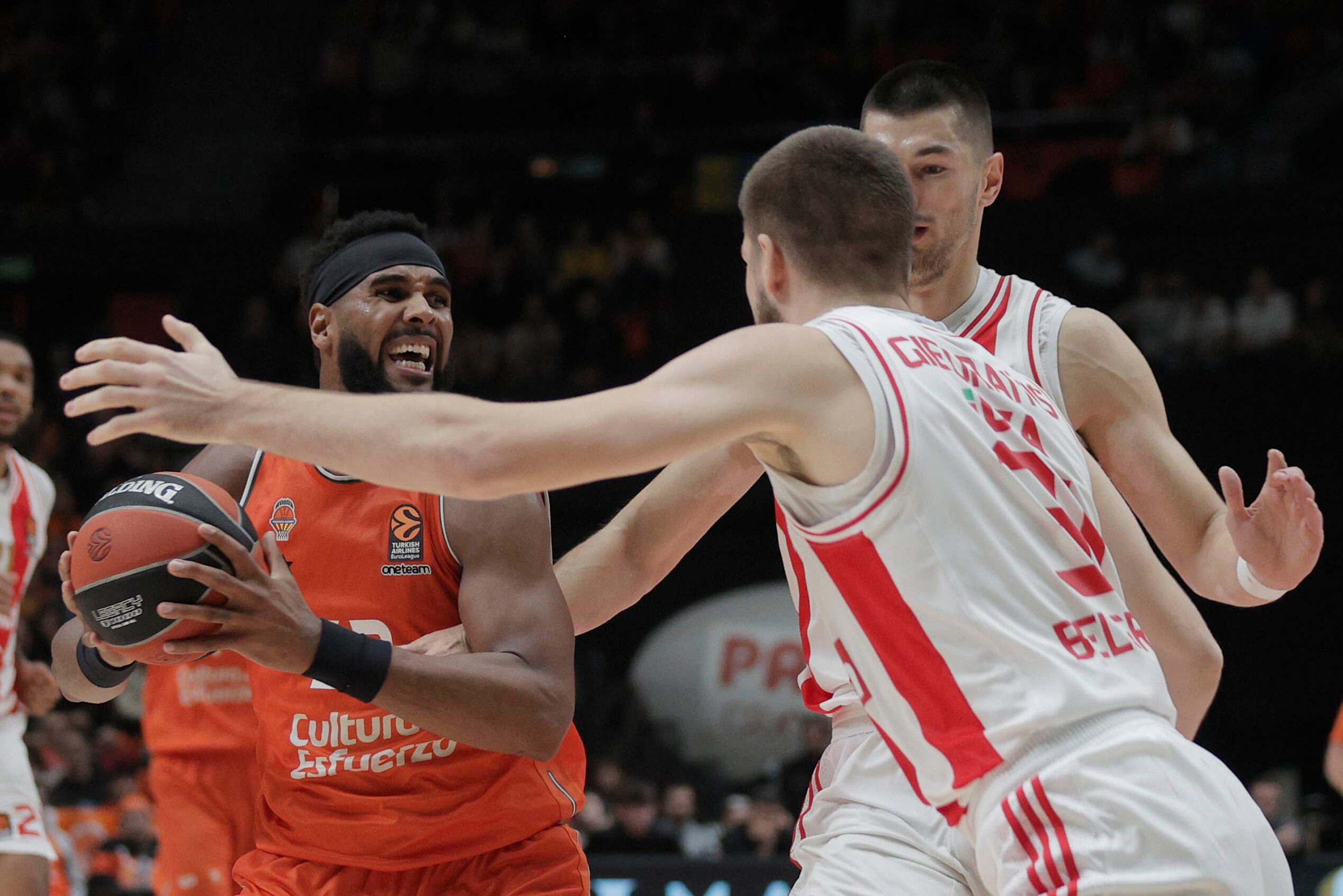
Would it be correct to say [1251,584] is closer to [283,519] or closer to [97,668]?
[283,519]

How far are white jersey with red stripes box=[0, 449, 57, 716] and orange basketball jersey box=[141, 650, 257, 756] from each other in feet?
2.09

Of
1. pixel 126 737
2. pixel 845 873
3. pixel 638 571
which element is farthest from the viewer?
pixel 126 737

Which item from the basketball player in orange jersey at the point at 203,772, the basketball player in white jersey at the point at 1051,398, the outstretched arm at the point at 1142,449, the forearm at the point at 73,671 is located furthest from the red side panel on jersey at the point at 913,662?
the basketball player in orange jersey at the point at 203,772

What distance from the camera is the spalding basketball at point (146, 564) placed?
3.04 metres

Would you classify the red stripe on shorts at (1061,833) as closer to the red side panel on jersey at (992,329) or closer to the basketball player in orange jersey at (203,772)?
the red side panel on jersey at (992,329)

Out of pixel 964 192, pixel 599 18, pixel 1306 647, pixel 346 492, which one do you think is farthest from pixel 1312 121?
pixel 346 492

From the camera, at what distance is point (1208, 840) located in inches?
99.6

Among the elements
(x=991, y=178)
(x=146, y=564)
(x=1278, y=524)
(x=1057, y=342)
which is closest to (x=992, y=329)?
(x=1057, y=342)

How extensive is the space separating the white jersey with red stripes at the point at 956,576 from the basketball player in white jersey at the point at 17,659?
4253 mm

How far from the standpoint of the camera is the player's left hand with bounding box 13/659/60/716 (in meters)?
6.29

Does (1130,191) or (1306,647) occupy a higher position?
(1130,191)

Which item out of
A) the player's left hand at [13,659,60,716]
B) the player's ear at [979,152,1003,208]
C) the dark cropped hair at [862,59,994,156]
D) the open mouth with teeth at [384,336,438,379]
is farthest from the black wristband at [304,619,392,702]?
the player's left hand at [13,659,60,716]

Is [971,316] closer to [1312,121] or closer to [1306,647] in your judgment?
[1306,647]

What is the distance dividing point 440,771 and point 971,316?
1858 mm
